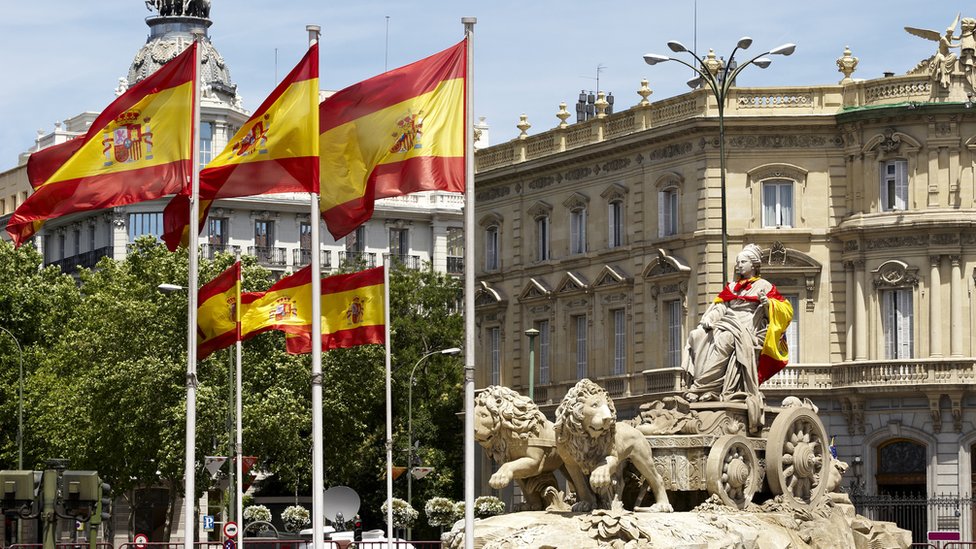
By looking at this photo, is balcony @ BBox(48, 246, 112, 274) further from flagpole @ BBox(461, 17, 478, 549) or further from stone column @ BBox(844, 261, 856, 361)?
flagpole @ BBox(461, 17, 478, 549)

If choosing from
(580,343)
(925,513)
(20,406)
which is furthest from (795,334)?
(20,406)

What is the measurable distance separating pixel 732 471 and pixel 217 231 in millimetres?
83514

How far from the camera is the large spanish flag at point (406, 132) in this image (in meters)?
24.5

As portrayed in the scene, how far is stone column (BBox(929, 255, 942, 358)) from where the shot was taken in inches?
2778

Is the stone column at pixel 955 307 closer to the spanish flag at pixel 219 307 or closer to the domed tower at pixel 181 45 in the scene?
the spanish flag at pixel 219 307

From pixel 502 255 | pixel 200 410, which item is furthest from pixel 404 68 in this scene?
pixel 502 255

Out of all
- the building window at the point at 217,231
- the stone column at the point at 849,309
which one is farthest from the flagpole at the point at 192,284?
the building window at the point at 217,231

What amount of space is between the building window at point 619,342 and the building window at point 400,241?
1378 inches

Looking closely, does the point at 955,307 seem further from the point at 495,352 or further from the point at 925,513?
the point at 495,352

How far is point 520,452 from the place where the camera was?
24.6 m

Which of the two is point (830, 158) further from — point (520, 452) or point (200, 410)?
point (520, 452)

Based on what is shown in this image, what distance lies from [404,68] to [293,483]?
54.8 m

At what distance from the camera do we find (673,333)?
75125mm

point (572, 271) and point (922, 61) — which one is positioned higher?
point (922, 61)
